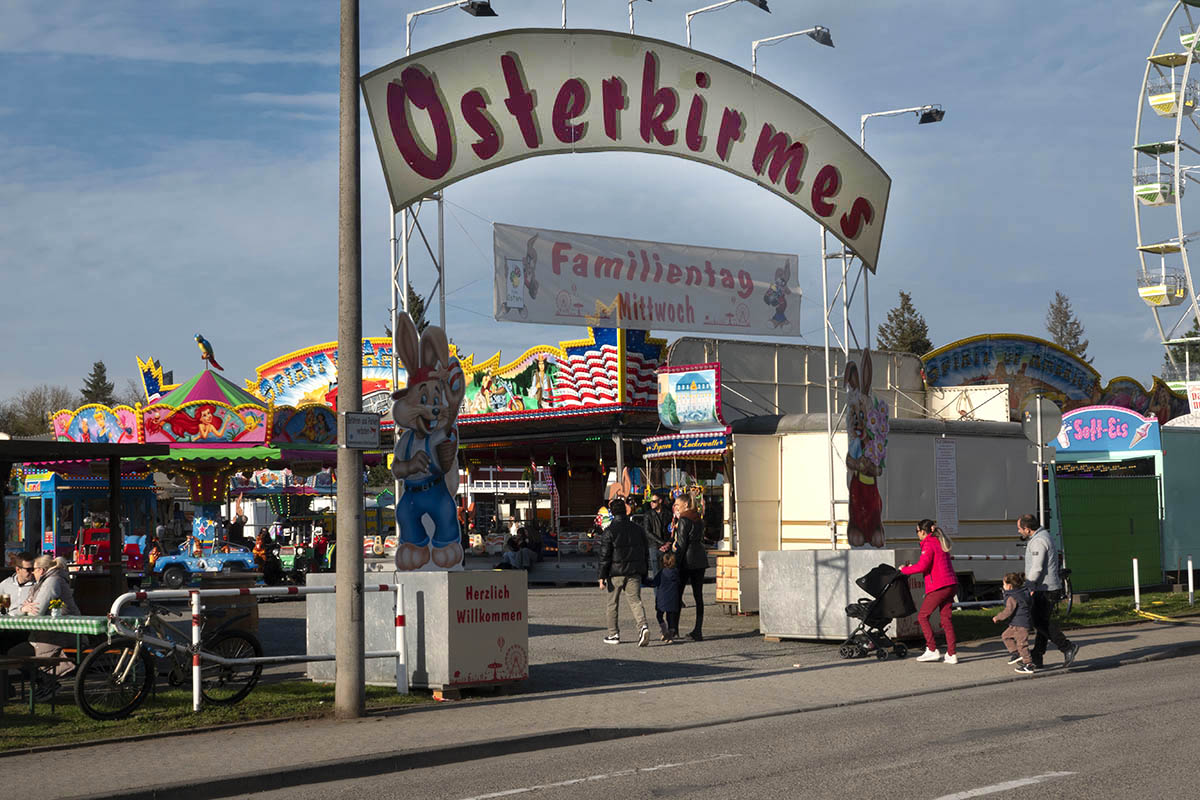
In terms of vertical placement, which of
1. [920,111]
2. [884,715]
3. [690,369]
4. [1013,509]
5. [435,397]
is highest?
[920,111]

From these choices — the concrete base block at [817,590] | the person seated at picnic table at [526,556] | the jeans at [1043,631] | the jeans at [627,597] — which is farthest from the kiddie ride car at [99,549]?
the jeans at [1043,631]

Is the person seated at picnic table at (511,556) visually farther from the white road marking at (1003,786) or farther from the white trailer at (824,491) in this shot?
the white road marking at (1003,786)

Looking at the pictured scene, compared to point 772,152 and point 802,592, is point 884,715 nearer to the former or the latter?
point 802,592

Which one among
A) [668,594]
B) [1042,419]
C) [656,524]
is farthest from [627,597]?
[656,524]

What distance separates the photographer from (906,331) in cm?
10675

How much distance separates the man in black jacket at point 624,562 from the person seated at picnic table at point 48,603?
21.5 ft

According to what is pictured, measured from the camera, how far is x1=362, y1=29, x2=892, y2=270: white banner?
1352 centimetres

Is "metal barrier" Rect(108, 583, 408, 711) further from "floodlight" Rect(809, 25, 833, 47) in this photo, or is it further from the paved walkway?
"floodlight" Rect(809, 25, 833, 47)

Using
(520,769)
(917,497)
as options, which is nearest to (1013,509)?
(917,497)

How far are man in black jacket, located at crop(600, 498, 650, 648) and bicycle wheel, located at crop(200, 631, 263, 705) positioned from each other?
5597mm

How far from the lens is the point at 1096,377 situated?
4188cm

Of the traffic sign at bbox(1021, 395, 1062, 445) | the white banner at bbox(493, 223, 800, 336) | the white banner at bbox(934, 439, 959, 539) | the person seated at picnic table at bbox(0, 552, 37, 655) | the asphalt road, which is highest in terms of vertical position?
the white banner at bbox(493, 223, 800, 336)

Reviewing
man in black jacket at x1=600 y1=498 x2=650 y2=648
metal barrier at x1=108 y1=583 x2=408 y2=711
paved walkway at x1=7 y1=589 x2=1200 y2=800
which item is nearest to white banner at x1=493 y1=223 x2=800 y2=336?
man in black jacket at x1=600 y1=498 x2=650 y2=648

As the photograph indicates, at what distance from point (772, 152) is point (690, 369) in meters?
13.1
